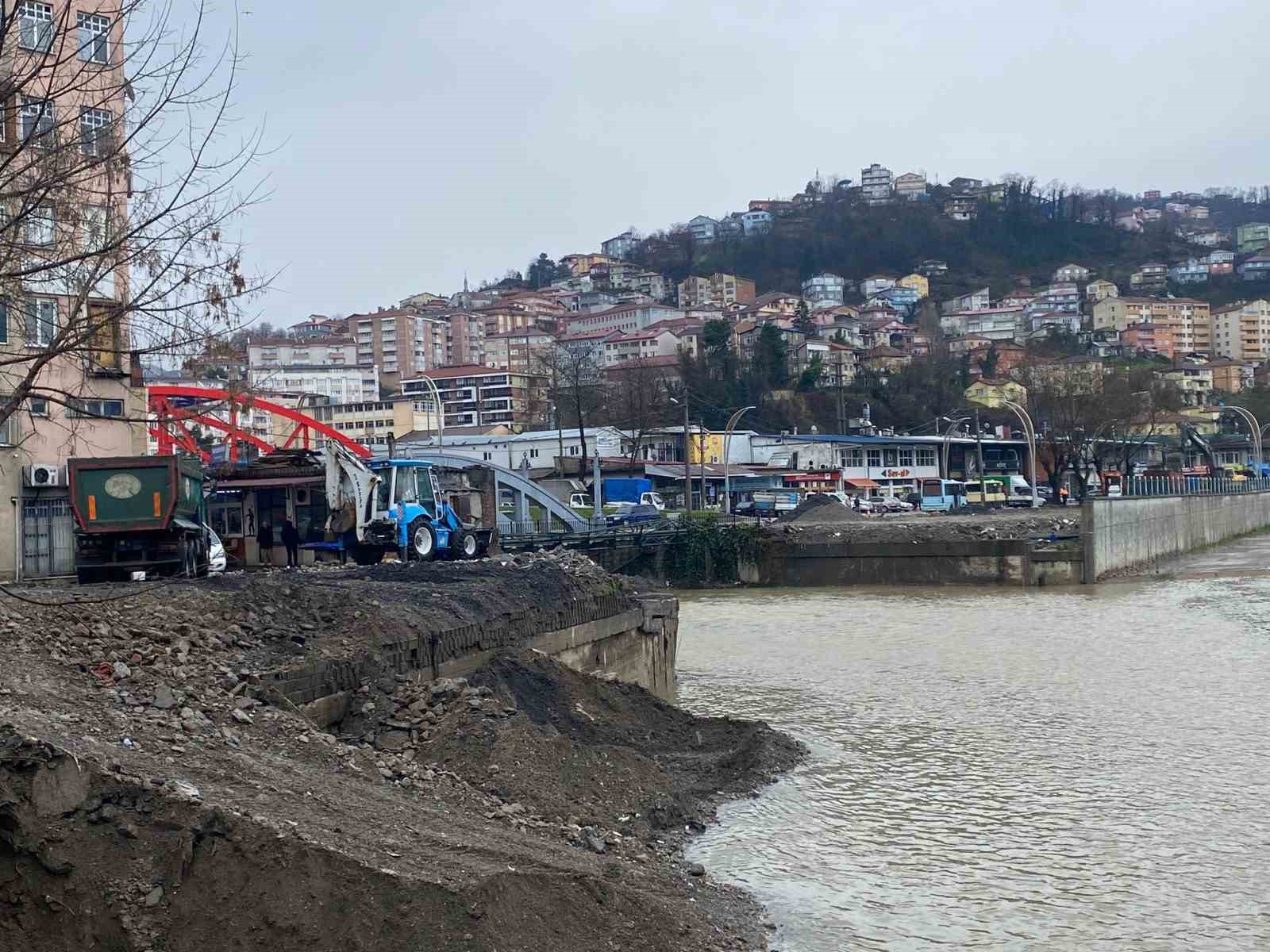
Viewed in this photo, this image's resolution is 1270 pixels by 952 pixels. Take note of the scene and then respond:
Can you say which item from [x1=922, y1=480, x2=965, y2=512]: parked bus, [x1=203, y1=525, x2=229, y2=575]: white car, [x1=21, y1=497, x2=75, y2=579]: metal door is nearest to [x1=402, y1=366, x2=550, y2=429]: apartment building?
[x1=922, y1=480, x2=965, y2=512]: parked bus

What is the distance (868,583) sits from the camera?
154 ft

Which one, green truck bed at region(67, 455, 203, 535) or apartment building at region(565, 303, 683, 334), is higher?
apartment building at region(565, 303, 683, 334)

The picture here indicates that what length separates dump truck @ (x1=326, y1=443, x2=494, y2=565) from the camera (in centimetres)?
2606

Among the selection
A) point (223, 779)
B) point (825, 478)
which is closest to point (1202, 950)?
point (223, 779)

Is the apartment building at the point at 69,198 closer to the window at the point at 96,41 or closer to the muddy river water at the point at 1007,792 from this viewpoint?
the window at the point at 96,41

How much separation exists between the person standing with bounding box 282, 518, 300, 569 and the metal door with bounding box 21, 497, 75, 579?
12.9ft

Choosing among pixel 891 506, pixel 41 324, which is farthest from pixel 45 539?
pixel 891 506

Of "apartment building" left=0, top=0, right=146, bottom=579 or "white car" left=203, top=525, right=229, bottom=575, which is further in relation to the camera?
"white car" left=203, top=525, right=229, bottom=575

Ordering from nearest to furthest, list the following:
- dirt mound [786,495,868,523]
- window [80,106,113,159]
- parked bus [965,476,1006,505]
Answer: window [80,106,113,159] → dirt mound [786,495,868,523] → parked bus [965,476,1006,505]

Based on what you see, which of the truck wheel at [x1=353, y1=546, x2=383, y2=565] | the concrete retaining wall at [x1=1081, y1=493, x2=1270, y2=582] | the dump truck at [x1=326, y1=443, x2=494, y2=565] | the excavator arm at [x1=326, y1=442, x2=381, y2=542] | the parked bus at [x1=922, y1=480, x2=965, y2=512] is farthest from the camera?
the parked bus at [x1=922, y1=480, x2=965, y2=512]

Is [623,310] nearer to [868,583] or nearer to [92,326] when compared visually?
[868,583]

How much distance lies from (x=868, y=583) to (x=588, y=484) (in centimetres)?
2756

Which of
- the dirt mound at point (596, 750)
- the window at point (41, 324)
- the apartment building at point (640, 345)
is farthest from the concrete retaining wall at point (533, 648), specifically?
the apartment building at point (640, 345)

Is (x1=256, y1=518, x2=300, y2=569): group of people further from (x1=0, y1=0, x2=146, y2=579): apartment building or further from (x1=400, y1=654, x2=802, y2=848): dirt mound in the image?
(x1=0, y1=0, x2=146, y2=579): apartment building
